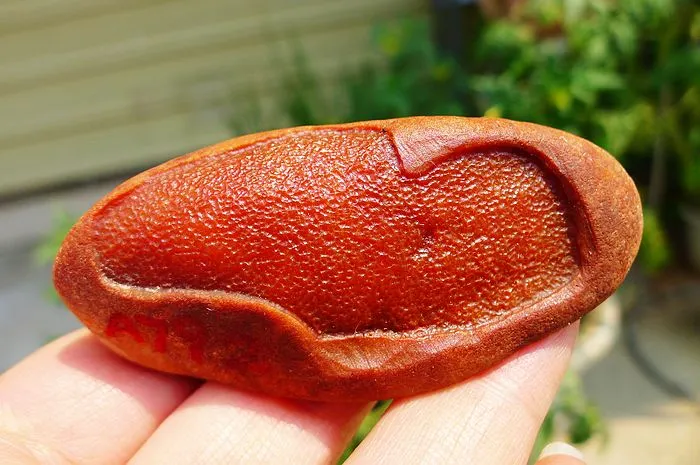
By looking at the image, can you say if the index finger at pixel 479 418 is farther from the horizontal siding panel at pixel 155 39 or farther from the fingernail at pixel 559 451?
the horizontal siding panel at pixel 155 39

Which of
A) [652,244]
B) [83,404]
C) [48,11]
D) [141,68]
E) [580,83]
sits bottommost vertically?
[652,244]

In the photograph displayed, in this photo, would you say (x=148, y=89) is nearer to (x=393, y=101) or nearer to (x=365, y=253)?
(x=393, y=101)

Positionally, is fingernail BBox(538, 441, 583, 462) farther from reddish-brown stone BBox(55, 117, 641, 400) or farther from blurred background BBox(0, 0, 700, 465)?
blurred background BBox(0, 0, 700, 465)

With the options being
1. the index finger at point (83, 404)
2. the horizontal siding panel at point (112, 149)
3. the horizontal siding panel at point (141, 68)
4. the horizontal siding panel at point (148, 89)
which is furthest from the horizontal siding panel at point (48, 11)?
the index finger at point (83, 404)

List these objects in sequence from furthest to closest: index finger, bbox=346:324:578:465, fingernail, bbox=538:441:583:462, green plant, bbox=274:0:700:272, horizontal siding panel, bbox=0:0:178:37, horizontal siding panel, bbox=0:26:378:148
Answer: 1. horizontal siding panel, bbox=0:26:378:148
2. horizontal siding panel, bbox=0:0:178:37
3. green plant, bbox=274:0:700:272
4. fingernail, bbox=538:441:583:462
5. index finger, bbox=346:324:578:465

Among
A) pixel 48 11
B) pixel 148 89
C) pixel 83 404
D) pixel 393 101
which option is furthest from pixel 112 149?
pixel 83 404

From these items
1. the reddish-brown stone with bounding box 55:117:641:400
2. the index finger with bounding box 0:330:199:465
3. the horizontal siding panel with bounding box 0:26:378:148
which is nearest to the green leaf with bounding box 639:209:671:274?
the reddish-brown stone with bounding box 55:117:641:400

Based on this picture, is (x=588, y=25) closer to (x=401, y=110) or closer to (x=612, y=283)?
(x=401, y=110)
